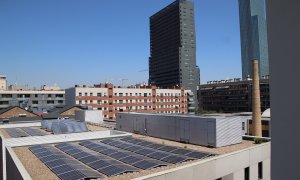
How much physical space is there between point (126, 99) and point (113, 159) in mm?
75562

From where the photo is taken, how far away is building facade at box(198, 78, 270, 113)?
101750 mm

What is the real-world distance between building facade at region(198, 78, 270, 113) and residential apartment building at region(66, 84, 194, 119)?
52.4 ft

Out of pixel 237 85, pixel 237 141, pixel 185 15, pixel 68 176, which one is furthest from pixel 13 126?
pixel 185 15

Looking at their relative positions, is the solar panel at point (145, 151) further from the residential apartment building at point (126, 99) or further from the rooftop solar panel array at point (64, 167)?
the residential apartment building at point (126, 99)

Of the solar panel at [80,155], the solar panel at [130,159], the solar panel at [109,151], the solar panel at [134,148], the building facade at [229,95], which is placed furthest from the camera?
the building facade at [229,95]

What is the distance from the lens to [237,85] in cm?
10806

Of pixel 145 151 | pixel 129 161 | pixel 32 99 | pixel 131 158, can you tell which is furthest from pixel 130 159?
pixel 32 99

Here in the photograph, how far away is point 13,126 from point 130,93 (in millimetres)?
56515

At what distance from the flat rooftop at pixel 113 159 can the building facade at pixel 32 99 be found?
238ft

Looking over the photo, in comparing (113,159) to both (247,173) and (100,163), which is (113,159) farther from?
(247,173)

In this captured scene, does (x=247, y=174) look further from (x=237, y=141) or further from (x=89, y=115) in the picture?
(x=89, y=115)

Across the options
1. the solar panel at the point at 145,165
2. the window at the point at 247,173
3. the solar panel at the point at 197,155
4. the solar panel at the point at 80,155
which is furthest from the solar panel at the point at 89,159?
the window at the point at 247,173

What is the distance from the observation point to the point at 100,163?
1777 centimetres

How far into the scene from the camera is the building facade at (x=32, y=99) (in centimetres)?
9181
